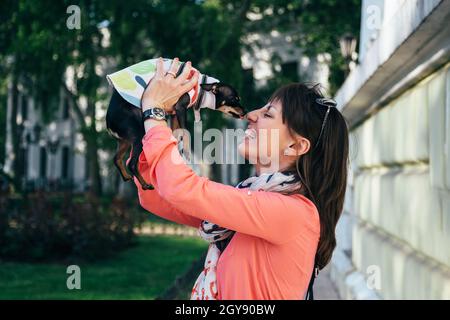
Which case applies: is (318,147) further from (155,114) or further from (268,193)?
(155,114)

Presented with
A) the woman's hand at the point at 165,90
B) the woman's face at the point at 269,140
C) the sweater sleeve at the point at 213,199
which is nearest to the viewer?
the sweater sleeve at the point at 213,199

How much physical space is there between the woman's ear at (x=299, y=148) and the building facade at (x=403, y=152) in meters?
0.87

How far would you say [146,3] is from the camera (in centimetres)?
1747

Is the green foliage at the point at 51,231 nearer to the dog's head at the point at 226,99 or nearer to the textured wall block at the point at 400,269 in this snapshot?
the textured wall block at the point at 400,269

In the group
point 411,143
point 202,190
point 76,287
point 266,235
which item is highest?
point 411,143

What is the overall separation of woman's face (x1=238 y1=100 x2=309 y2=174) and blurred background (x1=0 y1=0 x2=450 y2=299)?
91 cm

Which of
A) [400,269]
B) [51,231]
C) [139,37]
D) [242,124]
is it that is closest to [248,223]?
[400,269]

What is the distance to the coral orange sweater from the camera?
6.68 feet

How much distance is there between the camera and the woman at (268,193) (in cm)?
205

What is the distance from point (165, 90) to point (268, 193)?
48 centimetres

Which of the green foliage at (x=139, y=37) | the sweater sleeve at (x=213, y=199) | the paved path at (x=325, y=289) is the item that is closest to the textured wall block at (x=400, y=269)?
the paved path at (x=325, y=289)

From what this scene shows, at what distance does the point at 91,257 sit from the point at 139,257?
1097 mm

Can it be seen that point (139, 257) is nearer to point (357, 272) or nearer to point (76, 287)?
point (76, 287)

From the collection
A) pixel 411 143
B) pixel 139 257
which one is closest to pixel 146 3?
pixel 139 257
